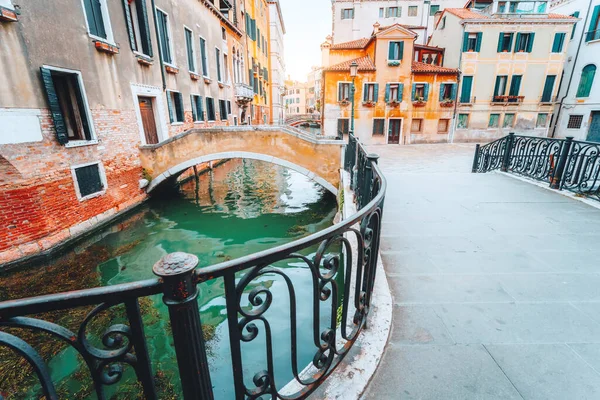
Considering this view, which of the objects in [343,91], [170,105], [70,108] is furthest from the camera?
[343,91]

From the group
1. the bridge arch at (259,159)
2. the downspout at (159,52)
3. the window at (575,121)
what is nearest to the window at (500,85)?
the window at (575,121)

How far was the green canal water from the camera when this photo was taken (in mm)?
3656

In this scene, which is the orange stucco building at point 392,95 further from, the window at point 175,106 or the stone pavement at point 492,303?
the stone pavement at point 492,303

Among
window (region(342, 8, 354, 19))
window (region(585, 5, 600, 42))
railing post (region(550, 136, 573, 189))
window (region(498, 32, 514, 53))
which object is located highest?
window (region(342, 8, 354, 19))

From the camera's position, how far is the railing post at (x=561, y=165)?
4932 mm

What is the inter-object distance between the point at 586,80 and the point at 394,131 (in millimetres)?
11875

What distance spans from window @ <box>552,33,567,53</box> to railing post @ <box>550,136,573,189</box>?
59.0 ft

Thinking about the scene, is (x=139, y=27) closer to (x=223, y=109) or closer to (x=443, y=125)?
(x=223, y=109)

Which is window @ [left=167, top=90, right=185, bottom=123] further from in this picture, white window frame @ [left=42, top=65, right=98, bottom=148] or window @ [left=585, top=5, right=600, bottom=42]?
window @ [left=585, top=5, right=600, bottom=42]

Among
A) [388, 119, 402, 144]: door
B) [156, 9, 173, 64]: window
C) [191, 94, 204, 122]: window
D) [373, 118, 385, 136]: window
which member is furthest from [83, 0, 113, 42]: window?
[388, 119, 402, 144]: door

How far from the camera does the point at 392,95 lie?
17.6 metres

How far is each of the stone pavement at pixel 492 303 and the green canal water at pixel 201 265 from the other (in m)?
1.16

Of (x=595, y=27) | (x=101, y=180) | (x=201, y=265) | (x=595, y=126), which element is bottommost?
(x=201, y=265)

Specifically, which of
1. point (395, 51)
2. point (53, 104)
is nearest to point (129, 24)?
point (53, 104)
